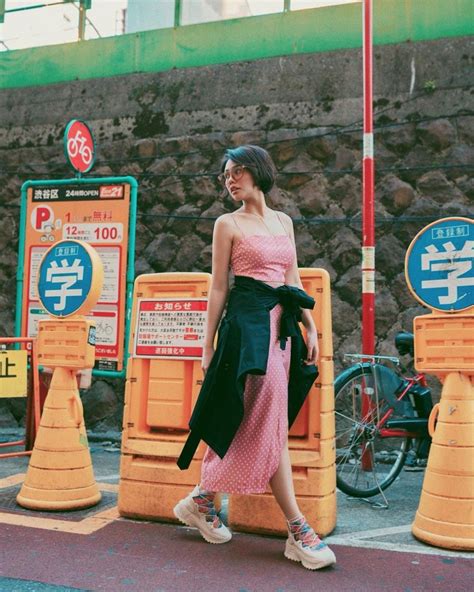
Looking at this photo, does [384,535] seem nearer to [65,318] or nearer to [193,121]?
[65,318]

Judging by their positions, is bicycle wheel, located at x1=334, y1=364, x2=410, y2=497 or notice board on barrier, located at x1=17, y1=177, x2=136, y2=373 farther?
notice board on barrier, located at x1=17, y1=177, x2=136, y2=373

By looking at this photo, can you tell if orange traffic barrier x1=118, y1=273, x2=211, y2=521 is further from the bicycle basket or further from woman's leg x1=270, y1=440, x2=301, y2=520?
the bicycle basket

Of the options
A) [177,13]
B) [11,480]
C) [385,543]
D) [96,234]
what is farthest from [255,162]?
[177,13]

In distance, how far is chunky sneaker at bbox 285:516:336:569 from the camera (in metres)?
2.78

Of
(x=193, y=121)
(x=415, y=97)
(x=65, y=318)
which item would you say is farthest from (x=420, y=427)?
(x=193, y=121)

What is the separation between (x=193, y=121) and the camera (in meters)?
7.02

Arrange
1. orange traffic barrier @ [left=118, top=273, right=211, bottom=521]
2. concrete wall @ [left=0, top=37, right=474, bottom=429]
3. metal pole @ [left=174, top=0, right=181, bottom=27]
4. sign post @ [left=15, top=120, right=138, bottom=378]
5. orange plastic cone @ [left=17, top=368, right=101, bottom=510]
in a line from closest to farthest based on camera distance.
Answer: orange traffic barrier @ [left=118, top=273, right=211, bottom=521]
orange plastic cone @ [left=17, top=368, right=101, bottom=510]
sign post @ [left=15, top=120, right=138, bottom=378]
concrete wall @ [left=0, top=37, right=474, bottom=429]
metal pole @ [left=174, top=0, right=181, bottom=27]

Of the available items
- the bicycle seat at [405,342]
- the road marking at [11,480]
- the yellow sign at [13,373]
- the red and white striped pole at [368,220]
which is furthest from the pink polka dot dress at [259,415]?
the yellow sign at [13,373]

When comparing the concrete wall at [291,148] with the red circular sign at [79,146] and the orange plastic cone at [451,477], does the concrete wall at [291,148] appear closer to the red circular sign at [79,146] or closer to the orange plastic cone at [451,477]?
the red circular sign at [79,146]

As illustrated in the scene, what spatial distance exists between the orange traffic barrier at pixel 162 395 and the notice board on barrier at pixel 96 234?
7.43 ft

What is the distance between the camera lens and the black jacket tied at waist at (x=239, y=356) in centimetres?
288

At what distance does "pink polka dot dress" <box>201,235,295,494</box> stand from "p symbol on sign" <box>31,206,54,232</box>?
3.84 m

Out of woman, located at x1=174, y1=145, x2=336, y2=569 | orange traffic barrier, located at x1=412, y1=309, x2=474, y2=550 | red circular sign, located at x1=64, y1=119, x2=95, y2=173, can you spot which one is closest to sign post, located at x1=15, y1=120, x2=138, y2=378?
red circular sign, located at x1=64, y1=119, x2=95, y2=173

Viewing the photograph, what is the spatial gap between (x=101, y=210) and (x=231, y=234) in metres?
3.40
